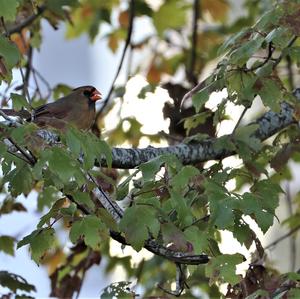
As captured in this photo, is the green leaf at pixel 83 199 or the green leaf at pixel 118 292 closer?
the green leaf at pixel 83 199

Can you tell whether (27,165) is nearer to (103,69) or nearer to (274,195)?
(274,195)

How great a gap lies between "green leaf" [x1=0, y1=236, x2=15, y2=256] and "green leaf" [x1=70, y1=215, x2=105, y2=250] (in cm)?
176

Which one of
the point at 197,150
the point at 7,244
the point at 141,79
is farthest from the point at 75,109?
the point at 197,150

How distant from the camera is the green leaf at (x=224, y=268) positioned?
11.4ft

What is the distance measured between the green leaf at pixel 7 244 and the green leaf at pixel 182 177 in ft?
5.94

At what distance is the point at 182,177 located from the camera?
350 cm

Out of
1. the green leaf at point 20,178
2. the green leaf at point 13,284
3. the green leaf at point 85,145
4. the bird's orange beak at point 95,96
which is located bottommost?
the green leaf at point 85,145

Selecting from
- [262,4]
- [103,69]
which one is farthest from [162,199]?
[103,69]

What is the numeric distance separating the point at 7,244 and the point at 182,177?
1874 millimetres

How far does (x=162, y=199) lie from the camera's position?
371cm

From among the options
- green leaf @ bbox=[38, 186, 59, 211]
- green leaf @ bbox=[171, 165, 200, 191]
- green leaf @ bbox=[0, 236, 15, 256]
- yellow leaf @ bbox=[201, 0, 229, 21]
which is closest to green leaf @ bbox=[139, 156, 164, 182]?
green leaf @ bbox=[171, 165, 200, 191]

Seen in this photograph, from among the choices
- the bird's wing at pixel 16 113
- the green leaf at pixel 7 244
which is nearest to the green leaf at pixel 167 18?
the green leaf at pixel 7 244

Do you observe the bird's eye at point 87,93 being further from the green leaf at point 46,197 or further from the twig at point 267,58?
the twig at point 267,58

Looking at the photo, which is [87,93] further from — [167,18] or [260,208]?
[260,208]
